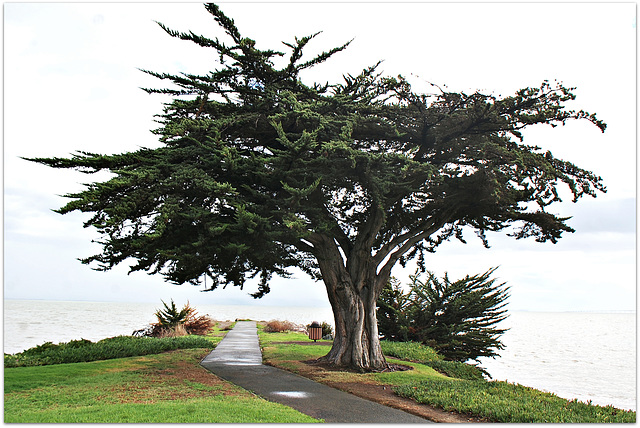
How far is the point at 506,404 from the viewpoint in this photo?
32.0 ft

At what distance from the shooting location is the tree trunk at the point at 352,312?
14797mm

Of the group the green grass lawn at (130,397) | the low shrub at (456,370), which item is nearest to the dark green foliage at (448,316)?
the low shrub at (456,370)

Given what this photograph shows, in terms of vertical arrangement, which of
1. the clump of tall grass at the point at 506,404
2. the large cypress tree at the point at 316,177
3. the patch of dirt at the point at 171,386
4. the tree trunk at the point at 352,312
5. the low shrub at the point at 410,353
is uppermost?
the large cypress tree at the point at 316,177

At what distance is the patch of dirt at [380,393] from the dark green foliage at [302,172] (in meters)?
2.87

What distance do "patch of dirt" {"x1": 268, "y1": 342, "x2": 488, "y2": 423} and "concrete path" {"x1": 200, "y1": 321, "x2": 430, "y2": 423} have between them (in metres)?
0.29

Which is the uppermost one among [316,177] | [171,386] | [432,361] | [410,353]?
[316,177]

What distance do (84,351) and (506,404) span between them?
43.1 feet

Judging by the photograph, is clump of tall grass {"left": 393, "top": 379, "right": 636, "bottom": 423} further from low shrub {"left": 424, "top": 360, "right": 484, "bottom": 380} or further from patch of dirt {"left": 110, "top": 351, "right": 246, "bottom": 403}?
patch of dirt {"left": 110, "top": 351, "right": 246, "bottom": 403}

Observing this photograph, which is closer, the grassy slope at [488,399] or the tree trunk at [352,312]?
the grassy slope at [488,399]

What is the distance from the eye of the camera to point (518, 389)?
12.0 meters

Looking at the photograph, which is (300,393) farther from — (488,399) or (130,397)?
(488,399)

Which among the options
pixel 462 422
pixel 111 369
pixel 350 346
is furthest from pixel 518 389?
pixel 111 369

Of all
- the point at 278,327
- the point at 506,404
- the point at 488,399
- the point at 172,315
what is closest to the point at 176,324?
the point at 172,315

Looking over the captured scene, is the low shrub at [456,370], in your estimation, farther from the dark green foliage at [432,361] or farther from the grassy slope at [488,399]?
the grassy slope at [488,399]
